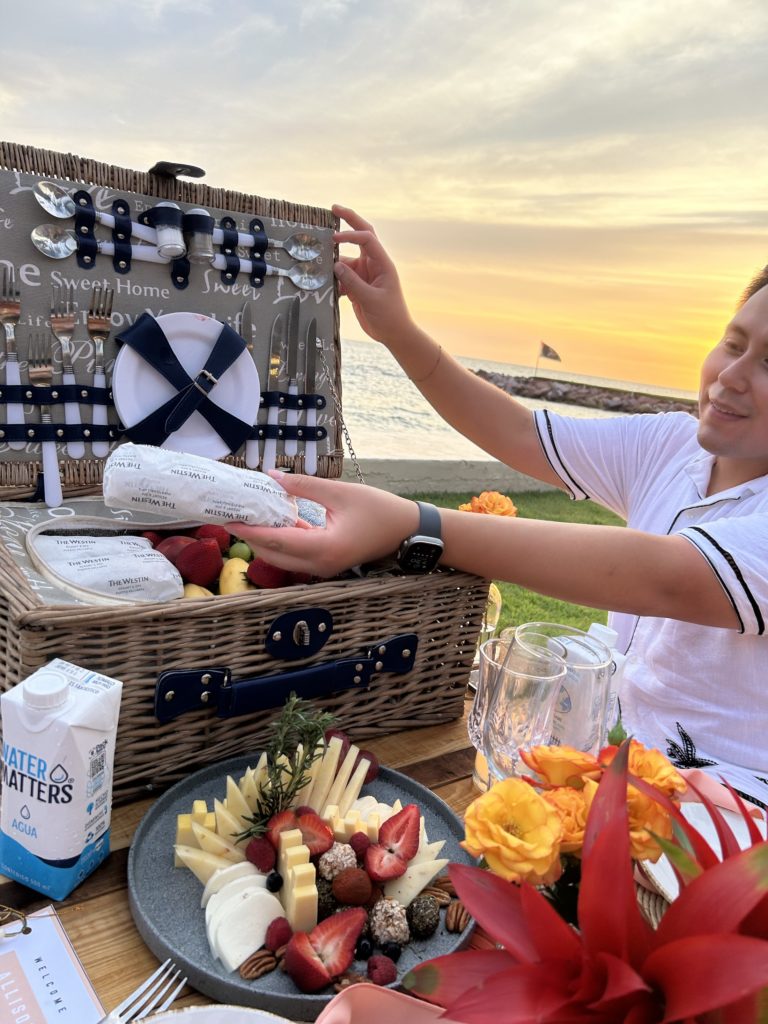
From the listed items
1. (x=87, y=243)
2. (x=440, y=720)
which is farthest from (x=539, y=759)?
(x=87, y=243)

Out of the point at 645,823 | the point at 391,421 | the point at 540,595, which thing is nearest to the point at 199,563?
the point at 645,823

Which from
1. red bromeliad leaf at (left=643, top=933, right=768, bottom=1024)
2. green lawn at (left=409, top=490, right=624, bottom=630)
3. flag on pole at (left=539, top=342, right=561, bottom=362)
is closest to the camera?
red bromeliad leaf at (left=643, top=933, right=768, bottom=1024)

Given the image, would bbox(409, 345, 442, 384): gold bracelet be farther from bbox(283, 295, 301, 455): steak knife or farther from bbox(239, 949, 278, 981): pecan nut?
bbox(239, 949, 278, 981): pecan nut

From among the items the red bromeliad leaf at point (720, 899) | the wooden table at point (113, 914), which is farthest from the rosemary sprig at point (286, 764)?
the red bromeliad leaf at point (720, 899)

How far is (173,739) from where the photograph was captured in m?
0.84

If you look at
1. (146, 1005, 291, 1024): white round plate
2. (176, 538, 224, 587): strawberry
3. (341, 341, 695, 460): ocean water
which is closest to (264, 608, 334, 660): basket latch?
(176, 538, 224, 587): strawberry

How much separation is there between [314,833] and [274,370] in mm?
1044

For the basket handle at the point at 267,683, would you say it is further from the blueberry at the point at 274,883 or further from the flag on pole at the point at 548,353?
the flag on pole at the point at 548,353

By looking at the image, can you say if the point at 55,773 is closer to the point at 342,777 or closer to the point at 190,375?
the point at 342,777

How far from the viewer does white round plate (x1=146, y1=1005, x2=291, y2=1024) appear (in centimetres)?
47

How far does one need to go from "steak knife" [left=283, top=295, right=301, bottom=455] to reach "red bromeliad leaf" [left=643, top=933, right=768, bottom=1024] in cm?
133

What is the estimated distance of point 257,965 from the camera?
1.90 feet

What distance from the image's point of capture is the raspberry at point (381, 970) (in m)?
Result: 0.57

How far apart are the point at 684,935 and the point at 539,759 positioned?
0.18 meters
